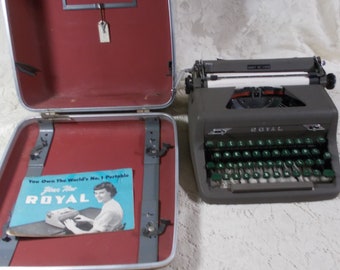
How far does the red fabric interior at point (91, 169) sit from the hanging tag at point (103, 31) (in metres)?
0.27

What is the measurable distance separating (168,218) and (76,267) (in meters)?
0.25

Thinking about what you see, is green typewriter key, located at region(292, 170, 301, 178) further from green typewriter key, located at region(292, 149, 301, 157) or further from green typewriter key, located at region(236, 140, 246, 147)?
green typewriter key, located at region(236, 140, 246, 147)

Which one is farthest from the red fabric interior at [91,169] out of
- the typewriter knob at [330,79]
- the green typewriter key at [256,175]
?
the typewriter knob at [330,79]

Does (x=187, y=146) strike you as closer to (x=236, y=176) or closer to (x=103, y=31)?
(x=236, y=176)

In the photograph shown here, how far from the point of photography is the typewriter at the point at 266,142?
95 centimetres

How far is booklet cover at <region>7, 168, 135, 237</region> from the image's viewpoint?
926mm

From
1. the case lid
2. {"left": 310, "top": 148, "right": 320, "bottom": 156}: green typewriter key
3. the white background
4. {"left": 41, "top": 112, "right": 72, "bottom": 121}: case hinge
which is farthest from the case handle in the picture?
{"left": 310, "top": 148, "right": 320, "bottom": 156}: green typewriter key

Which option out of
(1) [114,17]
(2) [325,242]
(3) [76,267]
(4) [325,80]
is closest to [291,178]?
(2) [325,242]

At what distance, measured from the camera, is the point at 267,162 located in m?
0.98

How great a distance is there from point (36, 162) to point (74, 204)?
215mm

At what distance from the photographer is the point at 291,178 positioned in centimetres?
97

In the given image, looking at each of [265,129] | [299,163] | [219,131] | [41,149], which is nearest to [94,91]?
[41,149]

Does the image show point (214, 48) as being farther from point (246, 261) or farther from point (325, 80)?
point (246, 261)

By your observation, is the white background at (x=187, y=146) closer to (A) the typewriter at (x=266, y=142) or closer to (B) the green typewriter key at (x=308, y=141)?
(A) the typewriter at (x=266, y=142)
